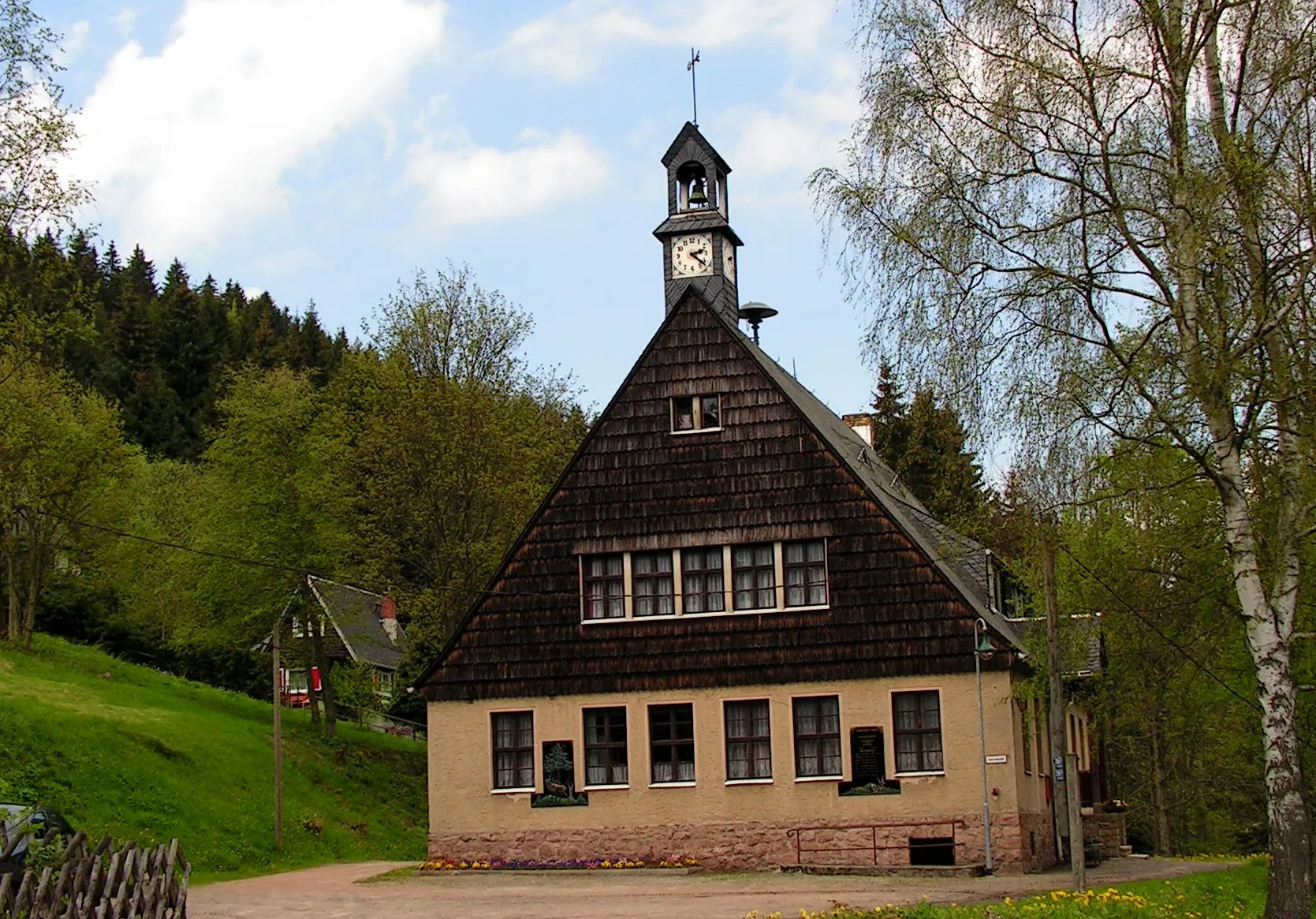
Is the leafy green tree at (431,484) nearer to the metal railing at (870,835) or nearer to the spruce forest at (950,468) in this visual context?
the spruce forest at (950,468)

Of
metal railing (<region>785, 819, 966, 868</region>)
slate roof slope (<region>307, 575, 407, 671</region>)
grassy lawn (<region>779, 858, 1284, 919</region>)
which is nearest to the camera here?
grassy lawn (<region>779, 858, 1284, 919</region>)

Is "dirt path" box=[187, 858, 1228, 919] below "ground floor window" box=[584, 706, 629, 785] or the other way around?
below

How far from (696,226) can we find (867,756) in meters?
13.6

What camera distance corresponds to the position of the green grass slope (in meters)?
32.6

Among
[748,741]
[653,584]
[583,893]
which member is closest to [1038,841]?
[748,741]

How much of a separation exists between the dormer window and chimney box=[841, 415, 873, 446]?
14692 mm

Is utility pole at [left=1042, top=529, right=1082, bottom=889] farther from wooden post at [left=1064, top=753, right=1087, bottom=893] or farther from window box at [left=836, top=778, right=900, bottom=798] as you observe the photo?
window box at [left=836, top=778, right=900, bottom=798]

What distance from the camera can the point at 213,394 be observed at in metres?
101

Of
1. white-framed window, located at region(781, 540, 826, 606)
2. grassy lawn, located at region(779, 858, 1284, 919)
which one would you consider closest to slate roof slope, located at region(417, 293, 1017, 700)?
white-framed window, located at region(781, 540, 826, 606)

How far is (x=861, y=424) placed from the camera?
48.0 metres

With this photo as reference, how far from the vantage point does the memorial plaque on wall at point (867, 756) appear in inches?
1212

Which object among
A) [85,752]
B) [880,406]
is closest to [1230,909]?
[85,752]

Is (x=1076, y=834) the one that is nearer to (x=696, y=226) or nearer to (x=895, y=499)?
(x=895, y=499)

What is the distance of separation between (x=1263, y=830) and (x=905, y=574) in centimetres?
2527
